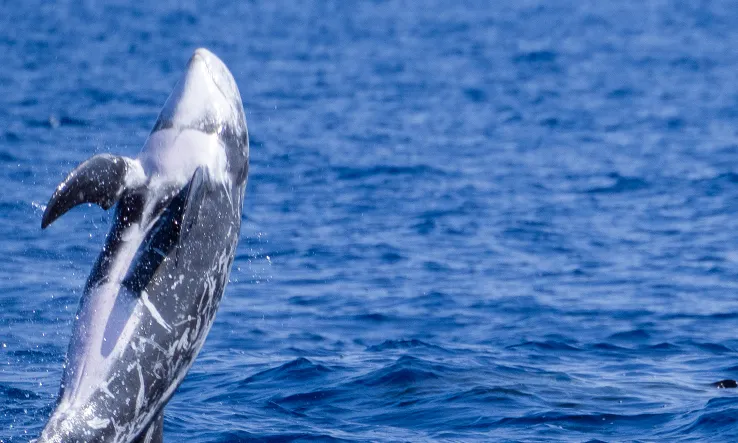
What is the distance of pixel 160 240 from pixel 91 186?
1.00 meters

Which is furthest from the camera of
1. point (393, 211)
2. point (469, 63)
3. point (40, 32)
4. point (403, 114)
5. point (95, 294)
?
point (40, 32)

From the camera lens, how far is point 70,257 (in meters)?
21.7

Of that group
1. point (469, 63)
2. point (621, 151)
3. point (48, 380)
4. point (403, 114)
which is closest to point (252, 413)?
point (48, 380)

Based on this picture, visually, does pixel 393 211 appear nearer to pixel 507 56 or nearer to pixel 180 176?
pixel 180 176

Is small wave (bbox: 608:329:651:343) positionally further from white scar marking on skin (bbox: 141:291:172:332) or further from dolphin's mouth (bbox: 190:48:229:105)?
white scar marking on skin (bbox: 141:291:172:332)

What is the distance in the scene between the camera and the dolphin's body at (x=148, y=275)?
1116cm

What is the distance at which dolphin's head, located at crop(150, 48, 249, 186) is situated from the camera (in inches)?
511

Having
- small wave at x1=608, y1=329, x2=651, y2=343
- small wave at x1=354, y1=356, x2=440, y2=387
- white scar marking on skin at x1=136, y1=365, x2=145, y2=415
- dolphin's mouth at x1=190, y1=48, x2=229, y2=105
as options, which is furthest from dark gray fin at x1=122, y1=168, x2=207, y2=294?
small wave at x1=608, y1=329, x2=651, y2=343

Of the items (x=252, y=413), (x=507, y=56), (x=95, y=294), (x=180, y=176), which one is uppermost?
(x=507, y=56)

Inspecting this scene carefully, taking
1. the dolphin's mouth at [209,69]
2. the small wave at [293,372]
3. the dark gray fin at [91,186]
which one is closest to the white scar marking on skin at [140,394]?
the dark gray fin at [91,186]

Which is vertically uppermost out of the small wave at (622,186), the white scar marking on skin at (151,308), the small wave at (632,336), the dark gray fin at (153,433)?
the small wave at (622,186)

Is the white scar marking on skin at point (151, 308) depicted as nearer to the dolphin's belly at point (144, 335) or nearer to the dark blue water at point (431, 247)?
the dolphin's belly at point (144, 335)

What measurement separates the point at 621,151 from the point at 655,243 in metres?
10.2

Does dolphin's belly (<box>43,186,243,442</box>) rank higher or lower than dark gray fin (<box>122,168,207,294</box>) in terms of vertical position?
lower
